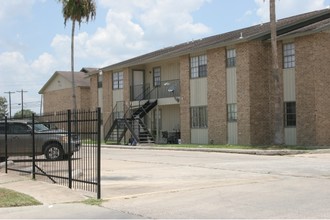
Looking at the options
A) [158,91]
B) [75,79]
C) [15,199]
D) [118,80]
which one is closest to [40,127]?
[15,199]

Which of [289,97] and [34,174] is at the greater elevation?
[289,97]

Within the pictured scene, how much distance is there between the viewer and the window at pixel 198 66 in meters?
33.7

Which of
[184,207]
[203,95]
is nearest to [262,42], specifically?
[203,95]

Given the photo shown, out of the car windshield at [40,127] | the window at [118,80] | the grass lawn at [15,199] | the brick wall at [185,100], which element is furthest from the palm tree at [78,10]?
the grass lawn at [15,199]

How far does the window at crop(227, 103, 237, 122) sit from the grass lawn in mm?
20817

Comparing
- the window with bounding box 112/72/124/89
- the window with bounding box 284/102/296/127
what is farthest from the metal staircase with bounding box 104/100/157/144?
the window with bounding box 284/102/296/127

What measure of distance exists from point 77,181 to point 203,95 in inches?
855

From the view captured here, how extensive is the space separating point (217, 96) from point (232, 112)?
1.63m

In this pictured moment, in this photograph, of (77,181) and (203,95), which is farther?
(203,95)

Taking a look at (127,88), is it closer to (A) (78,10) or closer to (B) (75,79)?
(A) (78,10)

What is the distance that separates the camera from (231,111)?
31.5 meters

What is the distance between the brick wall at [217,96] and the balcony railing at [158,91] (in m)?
3.97

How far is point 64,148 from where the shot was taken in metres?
16.2

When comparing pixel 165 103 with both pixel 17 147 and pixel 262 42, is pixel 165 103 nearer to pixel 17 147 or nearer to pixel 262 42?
pixel 262 42
